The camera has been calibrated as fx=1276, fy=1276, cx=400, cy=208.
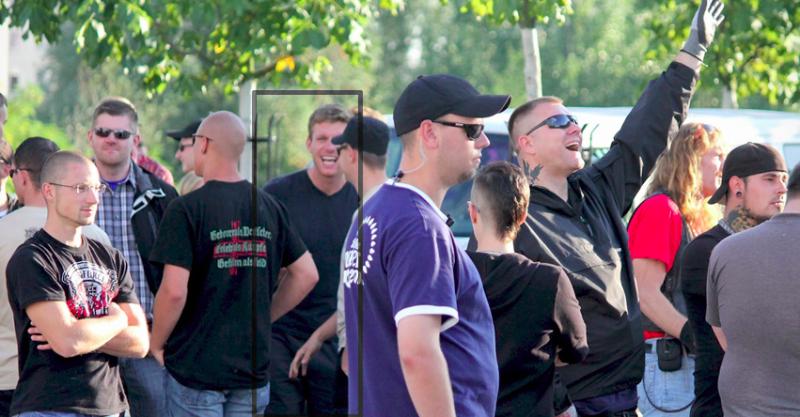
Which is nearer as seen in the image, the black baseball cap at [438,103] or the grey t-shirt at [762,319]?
→ the black baseball cap at [438,103]

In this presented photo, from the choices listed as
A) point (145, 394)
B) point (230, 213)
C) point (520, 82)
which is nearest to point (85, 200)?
point (230, 213)

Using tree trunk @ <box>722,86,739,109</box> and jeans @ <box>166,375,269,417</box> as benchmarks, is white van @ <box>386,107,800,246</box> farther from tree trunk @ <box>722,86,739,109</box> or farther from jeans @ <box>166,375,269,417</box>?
tree trunk @ <box>722,86,739,109</box>

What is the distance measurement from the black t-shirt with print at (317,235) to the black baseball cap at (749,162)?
2.45 m

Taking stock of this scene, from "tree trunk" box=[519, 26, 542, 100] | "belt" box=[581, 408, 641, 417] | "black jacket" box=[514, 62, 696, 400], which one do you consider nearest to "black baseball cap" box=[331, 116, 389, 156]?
"black jacket" box=[514, 62, 696, 400]

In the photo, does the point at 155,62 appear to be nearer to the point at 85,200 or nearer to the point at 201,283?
the point at 201,283

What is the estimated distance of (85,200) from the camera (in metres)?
5.17

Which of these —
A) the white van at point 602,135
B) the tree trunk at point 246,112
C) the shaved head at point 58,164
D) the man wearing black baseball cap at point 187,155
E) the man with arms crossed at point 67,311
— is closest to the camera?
the man with arms crossed at point 67,311

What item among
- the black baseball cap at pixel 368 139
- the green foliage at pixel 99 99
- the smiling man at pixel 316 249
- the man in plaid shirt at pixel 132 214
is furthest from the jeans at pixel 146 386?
the green foliage at pixel 99 99

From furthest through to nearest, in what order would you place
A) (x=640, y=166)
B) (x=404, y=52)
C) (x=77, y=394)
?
(x=404, y=52) < (x=640, y=166) < (x=77, y=394)

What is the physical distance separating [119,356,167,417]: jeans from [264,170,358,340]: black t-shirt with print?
896 millimetres

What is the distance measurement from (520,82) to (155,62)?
94.5 feet

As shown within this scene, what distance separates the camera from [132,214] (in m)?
6.87

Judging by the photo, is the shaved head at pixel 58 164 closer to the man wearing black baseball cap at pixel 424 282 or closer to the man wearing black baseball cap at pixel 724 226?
the man wearing black baseball cap at pixel 424 282

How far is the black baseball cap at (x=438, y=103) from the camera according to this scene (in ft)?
12.7
